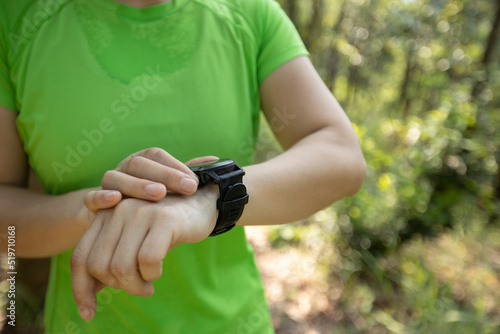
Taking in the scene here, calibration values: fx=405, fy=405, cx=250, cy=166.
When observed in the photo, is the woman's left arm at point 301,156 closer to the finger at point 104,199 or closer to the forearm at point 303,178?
the forearm at point 303,178

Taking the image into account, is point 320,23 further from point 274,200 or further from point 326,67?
point 274,200

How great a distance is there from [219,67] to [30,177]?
612 millimetres

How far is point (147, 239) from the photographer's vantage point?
72 cm

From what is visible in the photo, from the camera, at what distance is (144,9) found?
1.10 meters

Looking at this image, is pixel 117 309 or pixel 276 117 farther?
pixel 276 117

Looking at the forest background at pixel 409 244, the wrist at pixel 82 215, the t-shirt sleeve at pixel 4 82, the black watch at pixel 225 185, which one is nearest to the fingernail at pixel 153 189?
the black watch at pixel 225 185

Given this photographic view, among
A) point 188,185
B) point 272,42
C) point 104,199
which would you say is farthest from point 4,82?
point 272,42

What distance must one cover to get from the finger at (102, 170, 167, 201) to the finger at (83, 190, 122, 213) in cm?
3

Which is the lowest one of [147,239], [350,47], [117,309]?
[350,47]

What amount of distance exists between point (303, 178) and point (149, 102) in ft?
1.47

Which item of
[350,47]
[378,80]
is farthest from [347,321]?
[378,80]

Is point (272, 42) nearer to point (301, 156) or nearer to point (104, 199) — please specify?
point (301, 156)

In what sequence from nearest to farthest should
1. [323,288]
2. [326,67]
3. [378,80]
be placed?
[323,288]
[326,67]
[378,80]

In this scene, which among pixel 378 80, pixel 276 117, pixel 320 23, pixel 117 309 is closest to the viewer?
pixel 117 309
